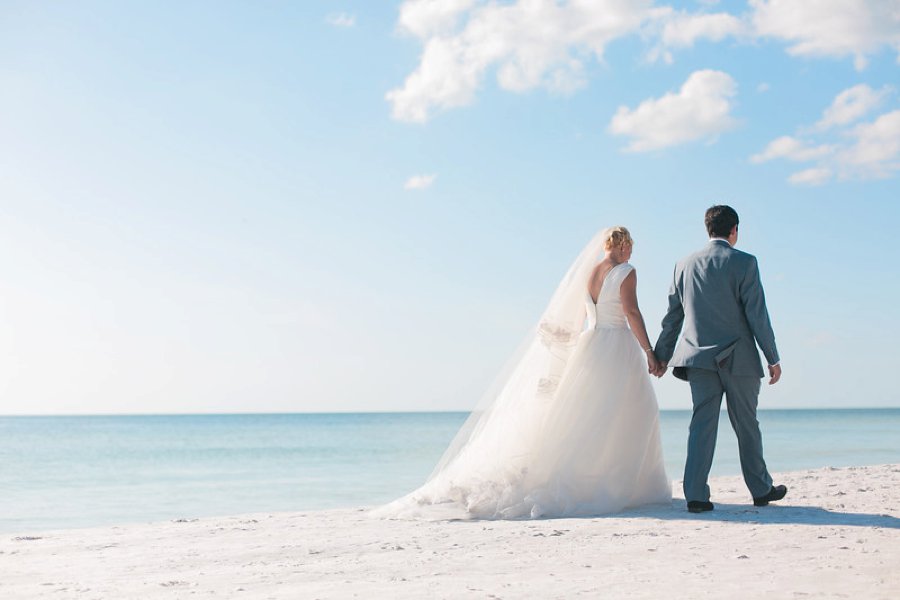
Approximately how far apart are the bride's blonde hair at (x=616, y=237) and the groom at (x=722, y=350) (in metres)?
0.45

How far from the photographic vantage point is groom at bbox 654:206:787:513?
5691 mm

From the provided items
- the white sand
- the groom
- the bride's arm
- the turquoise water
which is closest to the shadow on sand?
the white sand

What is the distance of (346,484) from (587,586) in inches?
503

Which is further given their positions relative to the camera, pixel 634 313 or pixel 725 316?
pixel 634 313

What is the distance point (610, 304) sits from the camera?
19.8 ft

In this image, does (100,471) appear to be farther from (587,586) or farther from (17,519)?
(587,586)

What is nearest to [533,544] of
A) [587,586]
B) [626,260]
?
[587,586]

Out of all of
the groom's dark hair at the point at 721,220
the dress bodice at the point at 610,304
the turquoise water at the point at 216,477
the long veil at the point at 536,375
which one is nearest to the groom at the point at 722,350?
the groom's dark hair at the point at 721,220

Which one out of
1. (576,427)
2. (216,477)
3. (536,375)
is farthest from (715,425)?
(216,477)

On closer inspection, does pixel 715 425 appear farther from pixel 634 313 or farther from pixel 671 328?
pixel 634 313

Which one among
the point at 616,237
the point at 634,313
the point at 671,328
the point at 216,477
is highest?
the point at 616,237

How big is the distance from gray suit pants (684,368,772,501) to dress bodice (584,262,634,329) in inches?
23.4

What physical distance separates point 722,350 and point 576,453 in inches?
45.4

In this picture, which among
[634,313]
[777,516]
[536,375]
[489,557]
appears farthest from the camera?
[536,375]
